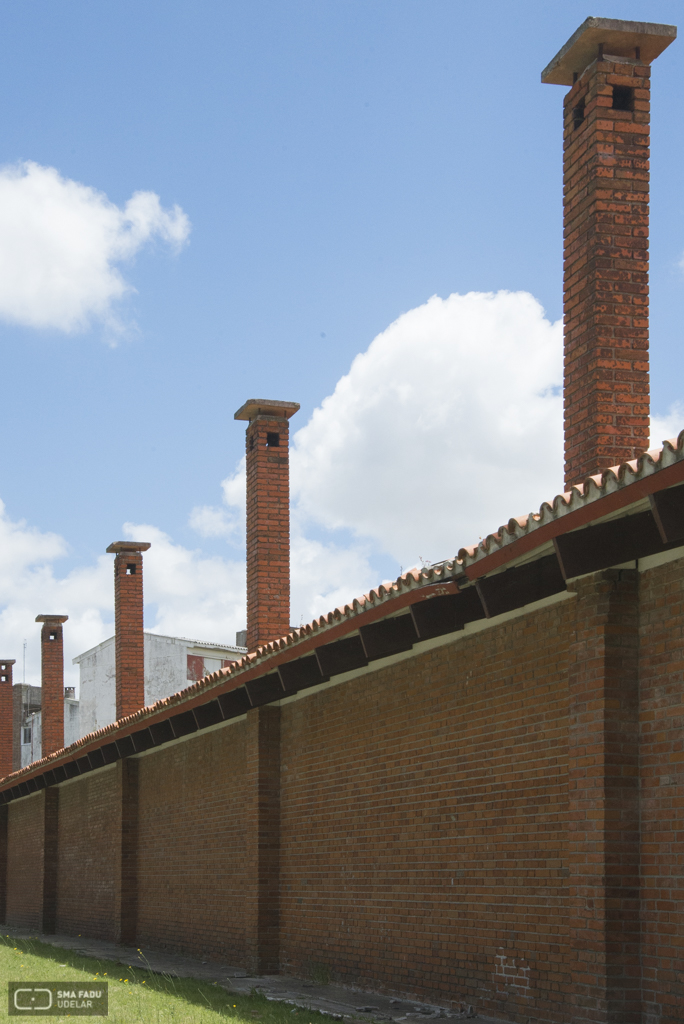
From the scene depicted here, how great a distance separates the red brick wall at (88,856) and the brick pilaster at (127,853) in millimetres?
315

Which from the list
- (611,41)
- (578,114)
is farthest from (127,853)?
(611,41)

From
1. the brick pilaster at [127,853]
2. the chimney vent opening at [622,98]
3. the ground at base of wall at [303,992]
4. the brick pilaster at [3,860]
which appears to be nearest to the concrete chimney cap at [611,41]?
the chimney vent opening at [622,98]

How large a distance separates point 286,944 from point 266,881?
672mm

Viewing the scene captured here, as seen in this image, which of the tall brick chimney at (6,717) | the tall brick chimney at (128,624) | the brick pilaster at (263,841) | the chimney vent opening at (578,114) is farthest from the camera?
the tall brick chimney at (6,717)

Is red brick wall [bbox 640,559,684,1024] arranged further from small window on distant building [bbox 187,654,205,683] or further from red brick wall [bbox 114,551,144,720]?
small window on distant building [bbox 187,654,205,683]

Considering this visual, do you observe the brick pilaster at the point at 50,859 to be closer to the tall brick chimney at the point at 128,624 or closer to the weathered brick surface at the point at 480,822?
the tall brick chimney at the point at 128,624

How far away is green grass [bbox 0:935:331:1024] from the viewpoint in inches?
332

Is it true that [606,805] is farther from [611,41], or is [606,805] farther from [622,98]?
[611,41]

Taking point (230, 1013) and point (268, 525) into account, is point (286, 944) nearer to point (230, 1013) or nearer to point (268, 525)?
point (230, 1013)

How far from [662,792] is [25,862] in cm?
2126

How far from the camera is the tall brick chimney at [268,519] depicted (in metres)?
15.9

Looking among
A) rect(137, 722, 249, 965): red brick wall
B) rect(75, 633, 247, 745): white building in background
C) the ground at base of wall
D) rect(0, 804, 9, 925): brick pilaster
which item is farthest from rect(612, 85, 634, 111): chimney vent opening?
rect(75, 633, 247, 745): white building in background

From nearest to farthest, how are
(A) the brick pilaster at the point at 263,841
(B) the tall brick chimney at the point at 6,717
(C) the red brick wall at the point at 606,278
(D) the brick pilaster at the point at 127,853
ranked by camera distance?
(C) the red brick wall at the point at 606,278 → (A) the brick pilaster at the point at 263,841 → (D) the brick pilaster at the point at 127,853 → (B) the tall brick chimney at the point at 6,717

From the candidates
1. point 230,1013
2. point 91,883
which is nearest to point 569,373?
point 230,1013
